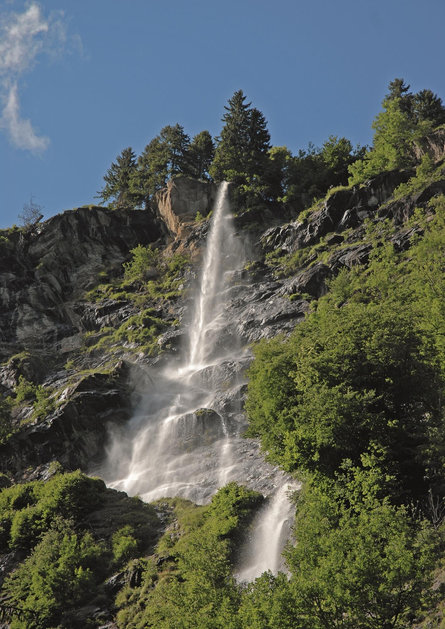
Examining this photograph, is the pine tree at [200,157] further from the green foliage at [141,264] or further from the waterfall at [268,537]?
the waterfall at [268,537]

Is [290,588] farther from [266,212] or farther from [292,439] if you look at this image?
[266,212]

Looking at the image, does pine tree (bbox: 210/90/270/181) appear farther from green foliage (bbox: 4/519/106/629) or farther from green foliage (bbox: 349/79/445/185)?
green foliage (bbox: 4/519/106/629)

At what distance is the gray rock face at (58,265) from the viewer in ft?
220

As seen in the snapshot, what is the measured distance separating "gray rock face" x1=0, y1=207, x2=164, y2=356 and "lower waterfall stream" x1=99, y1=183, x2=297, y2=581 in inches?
765

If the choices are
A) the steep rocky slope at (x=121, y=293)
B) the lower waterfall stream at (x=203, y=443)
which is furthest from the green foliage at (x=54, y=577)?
the lower waterfall stream at (x=203, y=443)

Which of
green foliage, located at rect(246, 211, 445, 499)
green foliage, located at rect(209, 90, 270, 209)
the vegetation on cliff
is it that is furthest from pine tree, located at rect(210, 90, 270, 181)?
green foliage, located at rect(246, 211, 445, 499)

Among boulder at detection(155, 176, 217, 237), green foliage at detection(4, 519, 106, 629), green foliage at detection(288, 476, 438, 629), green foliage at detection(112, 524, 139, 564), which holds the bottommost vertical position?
green foliage at detection(112, 524, 139, 564)

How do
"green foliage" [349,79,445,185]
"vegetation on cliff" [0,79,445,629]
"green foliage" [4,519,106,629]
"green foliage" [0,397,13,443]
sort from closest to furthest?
"vegetation on cliff" [0,79,445,629]
"green foliage" [4,519,106,629]
"green foliage" [0,397,13,443]
"green foliage" [349,79,445,185]

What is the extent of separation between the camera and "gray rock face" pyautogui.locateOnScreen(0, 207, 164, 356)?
67.2m

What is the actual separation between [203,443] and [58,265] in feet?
139

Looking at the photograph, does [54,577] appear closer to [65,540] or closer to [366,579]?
[65,540]

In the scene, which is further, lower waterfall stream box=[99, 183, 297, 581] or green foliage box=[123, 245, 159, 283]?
green foliage box=[123, 245, 159, 283]

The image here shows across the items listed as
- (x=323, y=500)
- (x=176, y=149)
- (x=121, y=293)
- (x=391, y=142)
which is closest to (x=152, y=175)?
(x=176, y=149)

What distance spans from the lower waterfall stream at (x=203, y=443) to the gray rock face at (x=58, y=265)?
19.4 m
